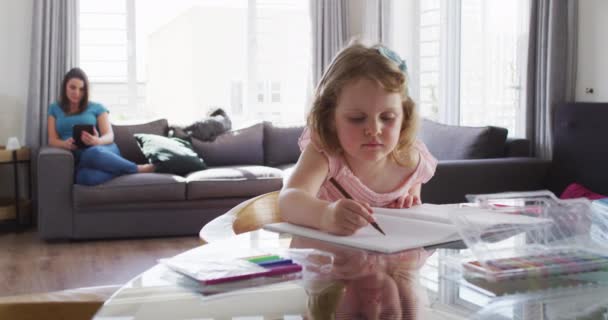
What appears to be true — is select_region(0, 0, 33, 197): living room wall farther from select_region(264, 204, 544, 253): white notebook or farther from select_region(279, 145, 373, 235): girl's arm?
select_region(264, 204, 544, 253): white notebook

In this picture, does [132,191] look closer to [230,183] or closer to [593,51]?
[230,183]

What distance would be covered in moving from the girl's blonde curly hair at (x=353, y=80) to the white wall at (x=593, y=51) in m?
2.53

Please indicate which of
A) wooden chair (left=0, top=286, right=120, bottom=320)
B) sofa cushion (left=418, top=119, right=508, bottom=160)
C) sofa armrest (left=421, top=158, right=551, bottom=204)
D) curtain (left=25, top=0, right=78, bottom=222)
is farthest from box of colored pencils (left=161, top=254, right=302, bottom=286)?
curtain (left=25, top=0, right=78, bottom=222)

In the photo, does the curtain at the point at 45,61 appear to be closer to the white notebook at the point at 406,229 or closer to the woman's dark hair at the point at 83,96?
the woman's dark hair at the point at 83,96

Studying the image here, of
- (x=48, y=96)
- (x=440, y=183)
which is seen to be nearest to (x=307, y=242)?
(x=440, y=183)

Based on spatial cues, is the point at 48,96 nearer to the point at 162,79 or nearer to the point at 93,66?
the point at 93,66

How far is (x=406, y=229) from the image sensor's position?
4.14 feet

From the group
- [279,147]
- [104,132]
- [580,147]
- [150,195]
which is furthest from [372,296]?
[279,147]

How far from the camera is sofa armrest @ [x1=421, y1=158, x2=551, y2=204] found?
347 centimetres

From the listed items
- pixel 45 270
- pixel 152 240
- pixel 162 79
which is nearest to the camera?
pixel 45 270

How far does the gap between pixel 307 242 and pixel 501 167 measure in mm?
2634

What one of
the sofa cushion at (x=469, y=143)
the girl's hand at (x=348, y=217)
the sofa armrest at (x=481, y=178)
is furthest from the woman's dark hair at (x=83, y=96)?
the girl's hand at (x=348, y=217)

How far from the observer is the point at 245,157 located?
18.0ft

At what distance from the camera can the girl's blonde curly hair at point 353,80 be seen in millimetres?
1474
